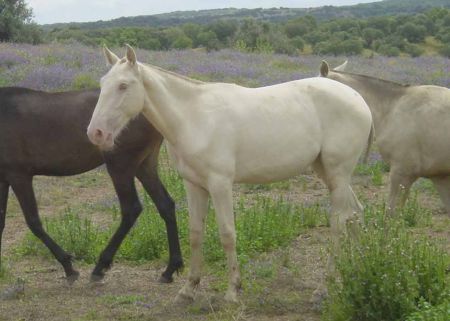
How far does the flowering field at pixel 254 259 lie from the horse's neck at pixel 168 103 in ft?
4.77

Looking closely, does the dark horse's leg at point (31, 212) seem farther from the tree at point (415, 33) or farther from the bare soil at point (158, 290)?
the tree at point (415, 33)

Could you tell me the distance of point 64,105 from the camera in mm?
6703

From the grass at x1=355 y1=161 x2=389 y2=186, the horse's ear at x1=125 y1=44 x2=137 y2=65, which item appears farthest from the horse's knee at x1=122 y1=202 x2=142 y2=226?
the grass at x1=355 y1=161 x2=389 y2=186

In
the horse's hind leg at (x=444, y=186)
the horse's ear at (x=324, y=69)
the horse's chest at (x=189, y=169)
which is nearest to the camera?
the horse's chest at (x=189, y=169)

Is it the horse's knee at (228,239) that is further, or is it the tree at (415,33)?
the tree at (415,33)

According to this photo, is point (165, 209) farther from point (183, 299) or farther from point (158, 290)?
point (183, 299)

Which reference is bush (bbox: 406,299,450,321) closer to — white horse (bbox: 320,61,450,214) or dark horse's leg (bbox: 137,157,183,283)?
white horse (bbox: 320,61,450,214)

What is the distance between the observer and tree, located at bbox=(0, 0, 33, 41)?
26.7 meters

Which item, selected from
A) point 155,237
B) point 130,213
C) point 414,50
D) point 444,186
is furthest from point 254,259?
point 414,50

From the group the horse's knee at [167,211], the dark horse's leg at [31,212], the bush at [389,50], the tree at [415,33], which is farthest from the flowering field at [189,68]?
the tree at [415,33]

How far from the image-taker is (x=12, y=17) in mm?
26766

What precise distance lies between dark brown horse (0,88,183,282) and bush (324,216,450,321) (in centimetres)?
222

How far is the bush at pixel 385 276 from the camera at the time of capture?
15.6 ft

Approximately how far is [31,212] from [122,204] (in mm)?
845
